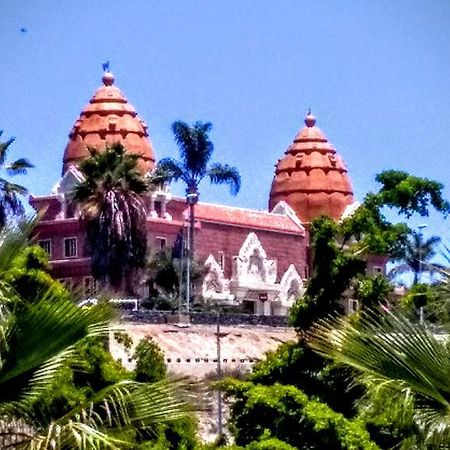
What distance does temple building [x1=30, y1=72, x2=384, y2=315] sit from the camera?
81.3 m

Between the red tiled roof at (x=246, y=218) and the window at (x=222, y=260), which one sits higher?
the red tiled roof at (x=246, y=218)

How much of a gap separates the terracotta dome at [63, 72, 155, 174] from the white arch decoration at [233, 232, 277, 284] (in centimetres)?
633

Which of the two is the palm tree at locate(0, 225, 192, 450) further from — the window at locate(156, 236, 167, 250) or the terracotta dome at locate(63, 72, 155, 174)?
the terracotta dome at locate(63, 72, 155, 174)

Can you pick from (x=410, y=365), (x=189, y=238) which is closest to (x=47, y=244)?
(x=189, y=238)

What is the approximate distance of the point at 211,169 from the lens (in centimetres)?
7212

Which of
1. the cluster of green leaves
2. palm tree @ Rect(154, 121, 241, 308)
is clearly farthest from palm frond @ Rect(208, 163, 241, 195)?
the cluster of green leaves

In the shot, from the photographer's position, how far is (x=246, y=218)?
8988cm

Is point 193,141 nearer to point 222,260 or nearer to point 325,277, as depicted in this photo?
point 222,260

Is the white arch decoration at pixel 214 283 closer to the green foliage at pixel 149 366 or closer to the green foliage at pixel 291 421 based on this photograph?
the green foliage at pixel 149 366

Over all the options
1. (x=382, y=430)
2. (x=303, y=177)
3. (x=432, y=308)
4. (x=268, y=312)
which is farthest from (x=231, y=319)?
(x=432, y=308)

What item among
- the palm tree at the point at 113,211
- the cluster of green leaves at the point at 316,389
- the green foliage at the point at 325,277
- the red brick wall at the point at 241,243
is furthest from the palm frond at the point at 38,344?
the red brick wall at the point at 241,243

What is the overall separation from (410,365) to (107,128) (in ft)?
245

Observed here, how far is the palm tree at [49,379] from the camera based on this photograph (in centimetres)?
1340

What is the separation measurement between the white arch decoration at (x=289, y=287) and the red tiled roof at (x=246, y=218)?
249 centimetres
